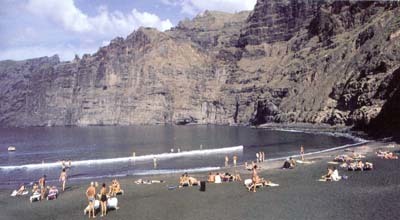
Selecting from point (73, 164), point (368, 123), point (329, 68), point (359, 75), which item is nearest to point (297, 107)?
point (329, 68)

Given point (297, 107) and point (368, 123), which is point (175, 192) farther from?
point (297, 107)

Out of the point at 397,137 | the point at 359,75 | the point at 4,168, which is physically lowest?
the point at 4,168

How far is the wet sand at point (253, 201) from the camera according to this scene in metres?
31.8

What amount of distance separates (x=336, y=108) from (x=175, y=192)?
12835 cm

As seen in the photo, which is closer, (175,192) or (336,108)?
(175,192)

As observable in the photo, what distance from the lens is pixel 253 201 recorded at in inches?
1430

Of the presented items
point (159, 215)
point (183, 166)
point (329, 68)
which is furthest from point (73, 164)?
point (329, 68)

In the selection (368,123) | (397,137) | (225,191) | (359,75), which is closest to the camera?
(225,191)

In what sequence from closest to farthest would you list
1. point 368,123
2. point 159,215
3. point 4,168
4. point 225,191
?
point 159,215 → point 225,191 → point 4,168 → point 368,123

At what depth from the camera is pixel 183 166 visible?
70.1 m

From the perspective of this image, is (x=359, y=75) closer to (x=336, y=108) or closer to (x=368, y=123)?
(x=336, y=108)

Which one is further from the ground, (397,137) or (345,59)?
(345,59)

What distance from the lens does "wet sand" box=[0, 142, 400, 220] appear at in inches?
1251

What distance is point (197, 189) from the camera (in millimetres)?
43812
